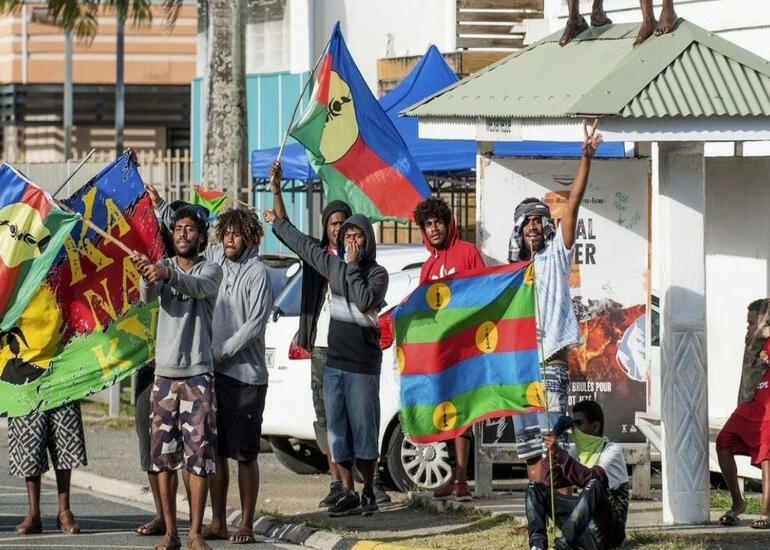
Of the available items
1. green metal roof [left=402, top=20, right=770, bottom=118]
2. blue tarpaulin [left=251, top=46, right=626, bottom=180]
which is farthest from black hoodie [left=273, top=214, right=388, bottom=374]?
blue tarpaulin [left=251, top=46, right=626, bottom=180]

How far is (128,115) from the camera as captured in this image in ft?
134

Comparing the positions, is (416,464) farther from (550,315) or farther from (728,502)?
(550,315)

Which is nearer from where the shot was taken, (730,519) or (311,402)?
(730,519)

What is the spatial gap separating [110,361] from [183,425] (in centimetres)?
114

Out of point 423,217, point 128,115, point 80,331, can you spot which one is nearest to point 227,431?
point 80,331

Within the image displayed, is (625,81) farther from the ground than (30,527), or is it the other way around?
(625,81)

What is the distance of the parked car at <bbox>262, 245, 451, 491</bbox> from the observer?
12.6 m

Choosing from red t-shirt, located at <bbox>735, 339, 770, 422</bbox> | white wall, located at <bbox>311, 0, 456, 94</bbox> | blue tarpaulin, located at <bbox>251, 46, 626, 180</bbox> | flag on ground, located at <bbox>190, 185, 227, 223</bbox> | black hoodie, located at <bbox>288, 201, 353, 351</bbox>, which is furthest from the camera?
white wall, located at <bbox>311, 0, 456, 94</bbox>

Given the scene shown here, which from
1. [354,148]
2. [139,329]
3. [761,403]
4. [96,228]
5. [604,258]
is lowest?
[761,403]

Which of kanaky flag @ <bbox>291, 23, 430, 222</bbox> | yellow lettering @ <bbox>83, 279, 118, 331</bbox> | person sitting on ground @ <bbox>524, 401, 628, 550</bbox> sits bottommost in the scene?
person sitting on ground @ <bbox>524, 401, 628, 550</bbox>

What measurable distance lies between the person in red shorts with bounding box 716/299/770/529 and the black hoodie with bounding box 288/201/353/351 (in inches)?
107

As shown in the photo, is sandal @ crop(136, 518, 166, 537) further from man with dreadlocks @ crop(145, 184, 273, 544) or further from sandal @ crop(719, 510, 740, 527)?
sandal @ crop(719, 510, 740, 527)

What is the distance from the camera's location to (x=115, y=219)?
10969mm

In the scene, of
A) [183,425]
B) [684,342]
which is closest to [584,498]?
[684,342]
